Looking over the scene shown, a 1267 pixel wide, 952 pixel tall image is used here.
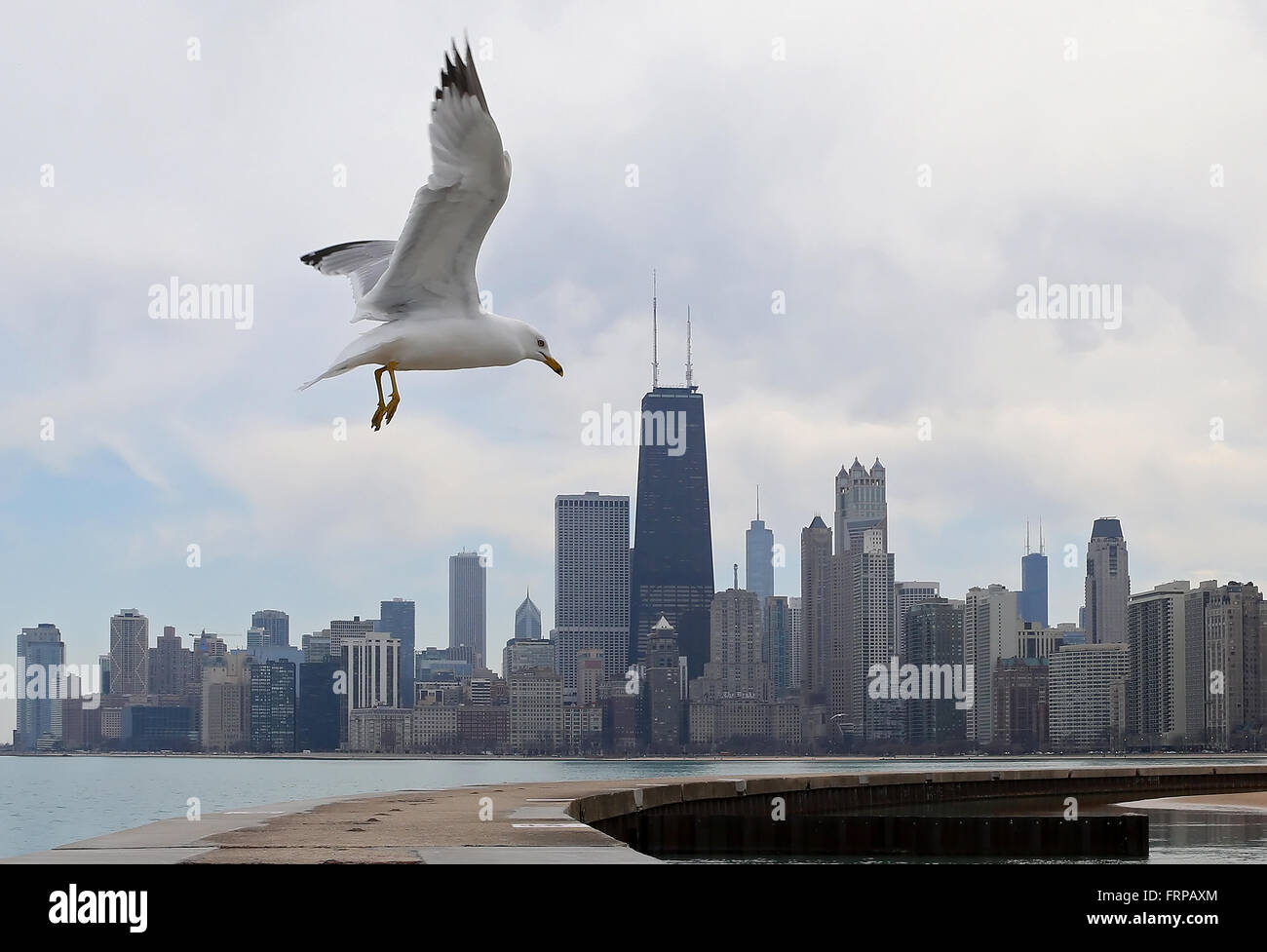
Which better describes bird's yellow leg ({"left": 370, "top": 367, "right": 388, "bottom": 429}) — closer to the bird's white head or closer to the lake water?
the bird's white head

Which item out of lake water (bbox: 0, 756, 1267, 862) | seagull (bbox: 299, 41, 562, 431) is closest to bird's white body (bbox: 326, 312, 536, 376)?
seagull (bbox: 299, 41, 562, 431)

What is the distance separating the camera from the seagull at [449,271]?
460 inches

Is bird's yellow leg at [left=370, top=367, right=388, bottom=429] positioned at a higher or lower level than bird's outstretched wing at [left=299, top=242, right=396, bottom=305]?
lower

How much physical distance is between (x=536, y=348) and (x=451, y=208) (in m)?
1.25

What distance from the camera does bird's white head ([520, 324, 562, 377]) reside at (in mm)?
12156

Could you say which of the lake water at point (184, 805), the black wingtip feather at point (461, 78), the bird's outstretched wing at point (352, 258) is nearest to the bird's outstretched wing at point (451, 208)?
the black wingtip feather at point (461, 78)

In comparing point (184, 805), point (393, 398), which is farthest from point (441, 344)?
point (184, 805)

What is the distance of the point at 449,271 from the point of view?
12273mm

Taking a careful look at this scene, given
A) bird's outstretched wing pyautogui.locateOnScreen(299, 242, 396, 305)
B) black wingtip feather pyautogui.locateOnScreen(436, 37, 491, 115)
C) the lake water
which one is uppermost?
black wingtip feather pyautogui.locateOnScreen(436, 37, 491, 115)
